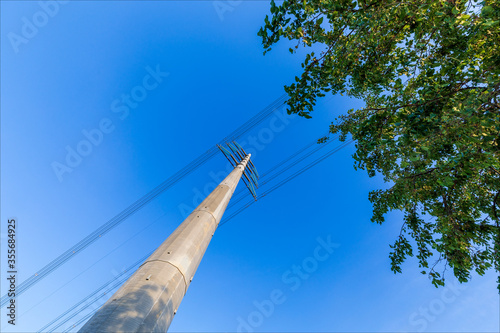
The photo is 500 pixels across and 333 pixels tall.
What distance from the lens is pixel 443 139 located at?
4.28 m

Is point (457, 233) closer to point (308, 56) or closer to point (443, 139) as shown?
point (443, 139)

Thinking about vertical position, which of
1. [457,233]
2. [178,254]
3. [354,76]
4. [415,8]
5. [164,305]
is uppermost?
[354,76]

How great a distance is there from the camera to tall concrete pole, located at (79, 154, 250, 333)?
10.2ft

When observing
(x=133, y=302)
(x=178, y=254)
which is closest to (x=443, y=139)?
(x=178, y=254)

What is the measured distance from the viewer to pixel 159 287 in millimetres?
3771

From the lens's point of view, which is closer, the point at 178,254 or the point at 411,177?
the point at 178,254

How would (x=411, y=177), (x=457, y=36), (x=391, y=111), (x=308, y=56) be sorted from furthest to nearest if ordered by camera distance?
1. (x=411, y=177)
2. (x=391, y=111)
3. (x=308, y=56)
4. (x=457, y=36)

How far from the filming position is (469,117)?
3660mm

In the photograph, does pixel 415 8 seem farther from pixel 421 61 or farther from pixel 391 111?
pixel 391 111

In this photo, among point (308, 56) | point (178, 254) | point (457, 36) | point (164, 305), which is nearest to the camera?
point (164, 305)

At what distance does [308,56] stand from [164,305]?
6.76m

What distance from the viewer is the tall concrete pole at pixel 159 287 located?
3.12m

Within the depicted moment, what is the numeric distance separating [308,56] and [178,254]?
617 centimetres

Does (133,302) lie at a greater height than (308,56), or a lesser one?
lesser
